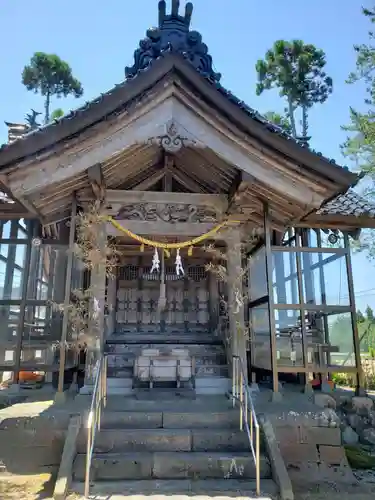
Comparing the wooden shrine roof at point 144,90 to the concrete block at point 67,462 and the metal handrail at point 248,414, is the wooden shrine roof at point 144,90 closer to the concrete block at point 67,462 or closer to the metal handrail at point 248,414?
the metal handrail at point 248,414

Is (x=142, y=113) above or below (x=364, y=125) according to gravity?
below

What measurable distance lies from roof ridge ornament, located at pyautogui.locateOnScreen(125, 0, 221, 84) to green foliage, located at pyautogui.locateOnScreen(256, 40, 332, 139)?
20433 mm

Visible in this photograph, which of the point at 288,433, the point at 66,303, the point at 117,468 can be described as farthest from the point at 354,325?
the point at 66,303

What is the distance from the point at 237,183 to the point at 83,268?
3.77 meters

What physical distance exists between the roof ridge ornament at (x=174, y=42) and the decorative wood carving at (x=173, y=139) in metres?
2.71

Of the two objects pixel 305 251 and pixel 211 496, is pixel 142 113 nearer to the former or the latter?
pixel 305 251

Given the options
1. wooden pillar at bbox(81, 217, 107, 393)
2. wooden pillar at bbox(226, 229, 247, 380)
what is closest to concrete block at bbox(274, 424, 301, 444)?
wooden pillar at bbox(226, 229, 247, 380)

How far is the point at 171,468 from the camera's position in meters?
5.14

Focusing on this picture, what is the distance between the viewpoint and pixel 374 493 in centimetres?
520

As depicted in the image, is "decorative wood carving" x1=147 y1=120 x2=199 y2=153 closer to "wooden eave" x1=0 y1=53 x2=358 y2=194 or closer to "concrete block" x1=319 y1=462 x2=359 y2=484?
"wooden eave" x1=0 y1=53 x2=358 y2=194

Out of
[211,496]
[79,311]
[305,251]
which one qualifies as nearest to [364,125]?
[305,251]

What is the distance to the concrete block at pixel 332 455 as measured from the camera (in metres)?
5.81

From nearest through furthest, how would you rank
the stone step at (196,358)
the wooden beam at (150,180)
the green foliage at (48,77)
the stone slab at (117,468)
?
the stone slab at (117,468) < the wooden beam at (150,180) < the stone step at (196,358) < the green foliage at (48,77)

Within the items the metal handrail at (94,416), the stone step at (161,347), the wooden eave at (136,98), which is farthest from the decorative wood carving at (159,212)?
the stone step at (161,347)
